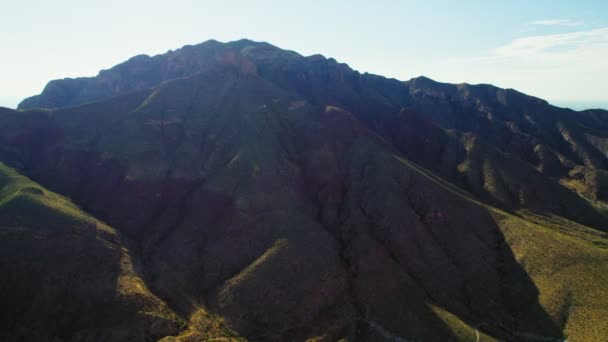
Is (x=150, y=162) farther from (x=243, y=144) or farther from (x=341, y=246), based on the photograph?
(x=341, y=246)

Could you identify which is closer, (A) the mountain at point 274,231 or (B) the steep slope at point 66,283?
(B) the steep slope at point 66,283

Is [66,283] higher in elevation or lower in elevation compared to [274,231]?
lower

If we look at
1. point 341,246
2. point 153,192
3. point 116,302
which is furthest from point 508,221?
point 153,192

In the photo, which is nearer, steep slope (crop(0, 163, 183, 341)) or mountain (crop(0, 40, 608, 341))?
steep slope (crop(0, 163, 183, 341))
